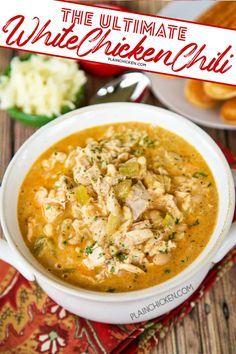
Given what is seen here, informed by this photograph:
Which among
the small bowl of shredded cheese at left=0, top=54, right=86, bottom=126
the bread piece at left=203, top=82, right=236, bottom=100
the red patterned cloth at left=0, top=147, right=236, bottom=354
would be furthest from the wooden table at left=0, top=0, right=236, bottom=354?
the small bowl of shredded cheese at left=0, top=54, right=86, bottom=126

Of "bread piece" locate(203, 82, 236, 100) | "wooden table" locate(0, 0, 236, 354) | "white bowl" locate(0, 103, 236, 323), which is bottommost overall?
"wooden table" locate(0, 0, 236, 354)

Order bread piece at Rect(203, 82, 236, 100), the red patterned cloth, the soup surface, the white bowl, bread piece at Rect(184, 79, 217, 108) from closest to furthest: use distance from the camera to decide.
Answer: the white bowl, the soup surface, the red patterned cloth, bread piece at Rect(203, 82, 236, 100), bread piece at Rect(184, 79, 217, 108)

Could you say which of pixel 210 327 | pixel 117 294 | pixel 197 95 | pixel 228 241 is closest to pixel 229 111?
pixel 197 95

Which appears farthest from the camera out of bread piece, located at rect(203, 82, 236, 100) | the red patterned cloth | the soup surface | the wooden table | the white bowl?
bread piece, located at rect(203, 82, 236, 100)

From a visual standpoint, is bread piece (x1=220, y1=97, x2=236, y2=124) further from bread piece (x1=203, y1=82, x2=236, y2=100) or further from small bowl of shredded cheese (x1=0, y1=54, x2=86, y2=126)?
small bowl of shredded cheese (x1=0, y1=54, x2=86, y2=126)

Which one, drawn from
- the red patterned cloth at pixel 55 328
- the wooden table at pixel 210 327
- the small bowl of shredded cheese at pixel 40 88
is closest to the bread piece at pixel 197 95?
the small bowl of shredded cheese at pixel 40 88

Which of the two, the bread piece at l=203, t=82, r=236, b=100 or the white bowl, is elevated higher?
the bread piece at l=203, t=82, r=236, b=100

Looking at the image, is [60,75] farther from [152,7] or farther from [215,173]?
[215,173]
